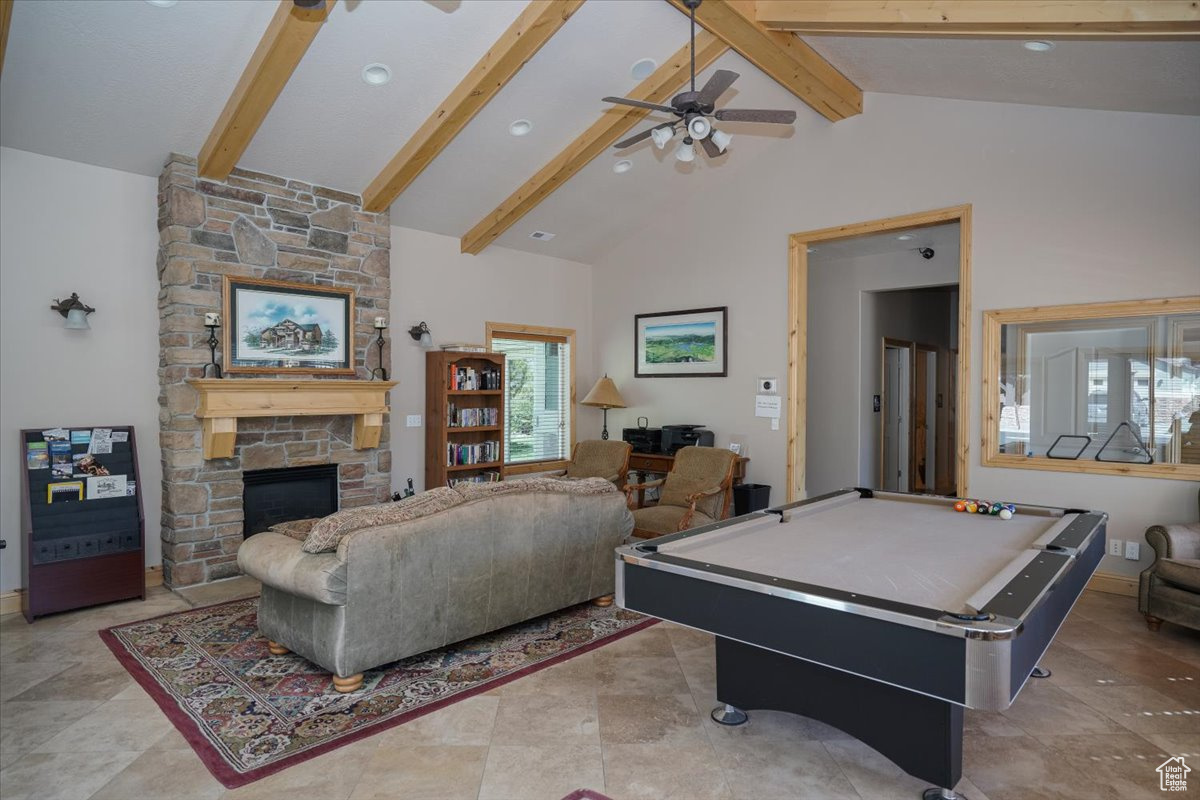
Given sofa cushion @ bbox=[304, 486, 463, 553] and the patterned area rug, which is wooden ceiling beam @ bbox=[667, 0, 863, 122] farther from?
the patterned area rug

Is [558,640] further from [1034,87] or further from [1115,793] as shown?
[1034,87]

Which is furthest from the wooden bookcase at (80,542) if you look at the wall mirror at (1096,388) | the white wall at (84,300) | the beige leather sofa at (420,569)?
the wall mirror at (1096,388)

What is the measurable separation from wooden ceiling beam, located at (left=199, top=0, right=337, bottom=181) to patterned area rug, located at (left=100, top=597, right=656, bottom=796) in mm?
2980

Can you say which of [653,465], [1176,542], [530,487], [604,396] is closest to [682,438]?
[653,465]

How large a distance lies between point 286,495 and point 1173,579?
5.83m

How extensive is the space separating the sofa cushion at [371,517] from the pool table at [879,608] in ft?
3.83

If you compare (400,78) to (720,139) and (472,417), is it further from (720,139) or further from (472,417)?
(472,417)

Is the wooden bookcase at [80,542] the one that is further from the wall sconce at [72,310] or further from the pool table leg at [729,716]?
the pool table leg at [729,716]

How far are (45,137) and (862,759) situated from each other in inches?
223

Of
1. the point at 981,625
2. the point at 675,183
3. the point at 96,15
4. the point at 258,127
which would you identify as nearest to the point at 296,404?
the point at 258,127

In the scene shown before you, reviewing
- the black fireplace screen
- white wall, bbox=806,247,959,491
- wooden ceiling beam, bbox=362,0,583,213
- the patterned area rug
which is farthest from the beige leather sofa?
white wall, bbox=806,247,959,491

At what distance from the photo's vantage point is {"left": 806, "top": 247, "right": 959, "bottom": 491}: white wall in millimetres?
7340

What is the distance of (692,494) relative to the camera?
18.0 ft

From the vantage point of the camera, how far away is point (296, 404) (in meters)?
5.18
